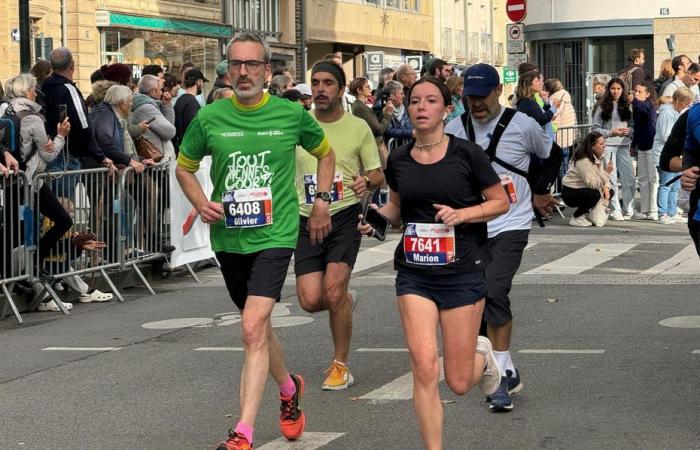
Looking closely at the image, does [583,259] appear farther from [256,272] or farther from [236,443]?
[236,443]

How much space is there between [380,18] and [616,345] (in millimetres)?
49134

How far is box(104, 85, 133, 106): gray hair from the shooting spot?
47.9 ft

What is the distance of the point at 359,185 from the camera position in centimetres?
878

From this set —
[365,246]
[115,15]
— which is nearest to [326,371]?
[365,246]

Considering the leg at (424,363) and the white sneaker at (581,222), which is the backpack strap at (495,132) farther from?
the white sneaker at (581,222)

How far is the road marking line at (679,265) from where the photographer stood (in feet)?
48.8

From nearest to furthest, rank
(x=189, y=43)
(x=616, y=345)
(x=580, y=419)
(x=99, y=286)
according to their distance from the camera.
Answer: (x=580, y=419) < (x=616, y=345) < (x=99, y=286) < (x=189, y=43)

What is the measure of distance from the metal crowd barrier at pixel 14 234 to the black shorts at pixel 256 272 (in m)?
5.39

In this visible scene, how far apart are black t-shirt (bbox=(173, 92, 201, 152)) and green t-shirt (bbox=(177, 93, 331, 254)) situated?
9.36 meters

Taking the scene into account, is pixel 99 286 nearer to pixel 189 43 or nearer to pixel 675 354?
pixel 675 354

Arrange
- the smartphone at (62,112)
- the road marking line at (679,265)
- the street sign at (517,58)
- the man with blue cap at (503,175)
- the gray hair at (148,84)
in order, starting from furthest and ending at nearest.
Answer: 1. the street sign at (517,58)
2. the gray hair at (148,84)
3. the road marking line at (679,265)
4. the smartphone at (62,112)
5. the man with blue cap at (503,175)

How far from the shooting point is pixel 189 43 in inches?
1673

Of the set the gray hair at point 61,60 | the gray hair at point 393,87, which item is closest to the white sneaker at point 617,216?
the gray hair at point 393,87

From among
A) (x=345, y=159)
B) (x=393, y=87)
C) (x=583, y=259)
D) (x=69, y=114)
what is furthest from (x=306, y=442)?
(x=393, y=87)
